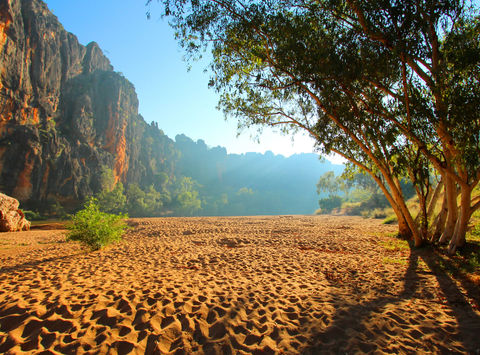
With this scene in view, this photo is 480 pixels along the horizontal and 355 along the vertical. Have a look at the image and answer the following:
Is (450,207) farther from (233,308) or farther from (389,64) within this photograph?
(233,308)

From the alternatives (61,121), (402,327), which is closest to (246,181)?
(61,121)

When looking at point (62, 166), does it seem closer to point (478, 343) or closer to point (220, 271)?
point (220, 271)

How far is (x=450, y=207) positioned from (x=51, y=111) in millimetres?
47921

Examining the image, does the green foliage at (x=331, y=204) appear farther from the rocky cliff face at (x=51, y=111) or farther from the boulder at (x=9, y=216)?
the boulder at (x=9, y=216)

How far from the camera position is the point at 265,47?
8.70m

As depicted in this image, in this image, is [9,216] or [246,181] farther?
[246,181]

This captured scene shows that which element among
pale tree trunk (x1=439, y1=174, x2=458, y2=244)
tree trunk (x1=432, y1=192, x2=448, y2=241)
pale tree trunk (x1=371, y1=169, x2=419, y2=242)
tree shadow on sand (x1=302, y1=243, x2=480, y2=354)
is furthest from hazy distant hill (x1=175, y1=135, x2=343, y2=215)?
tree shadow on sand (x1=302, y1=243, x2=480, y2=354)

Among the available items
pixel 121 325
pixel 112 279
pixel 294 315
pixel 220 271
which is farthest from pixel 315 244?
pixel 121 325

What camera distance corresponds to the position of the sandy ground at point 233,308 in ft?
9.86

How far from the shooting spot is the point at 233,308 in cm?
386

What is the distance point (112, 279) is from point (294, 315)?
382 centimetres

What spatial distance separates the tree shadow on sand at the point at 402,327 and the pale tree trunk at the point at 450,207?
397cm

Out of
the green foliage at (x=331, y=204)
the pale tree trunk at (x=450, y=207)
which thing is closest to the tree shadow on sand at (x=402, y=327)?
the pale tree trunk at (x=450, y=207)

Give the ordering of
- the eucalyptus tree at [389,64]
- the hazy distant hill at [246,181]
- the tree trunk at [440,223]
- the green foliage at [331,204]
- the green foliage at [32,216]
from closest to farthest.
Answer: the eucalyptus tree at [389,64], the tree trunk at [440,223], the green foliage at [32,216], the green foliage at [331,204], the hazy distant hill at [246,181]
